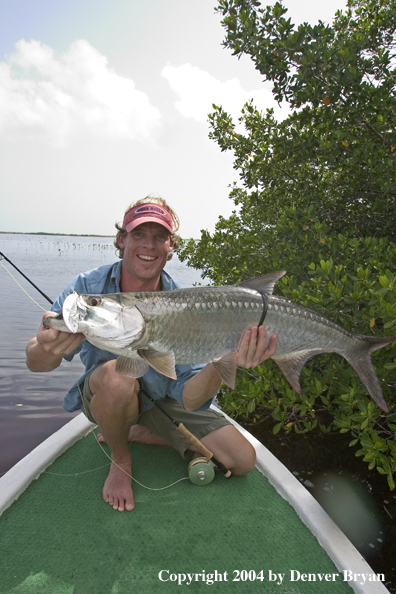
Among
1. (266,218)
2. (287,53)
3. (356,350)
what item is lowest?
(356,350)

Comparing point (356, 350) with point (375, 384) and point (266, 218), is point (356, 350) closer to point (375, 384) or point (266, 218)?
point (375, 384)

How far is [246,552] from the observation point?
2793mm

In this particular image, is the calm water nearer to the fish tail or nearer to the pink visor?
the fish tail

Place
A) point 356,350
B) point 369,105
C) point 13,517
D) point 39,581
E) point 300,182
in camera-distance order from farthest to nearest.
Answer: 1. point 300,182
2. point 369,105
3. point 356,350
4. point 13,517
5. point 39,581

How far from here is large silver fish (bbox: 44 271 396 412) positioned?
2.82 m

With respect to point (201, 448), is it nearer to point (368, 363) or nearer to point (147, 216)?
point (368, 363)

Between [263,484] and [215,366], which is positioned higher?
[215,366]

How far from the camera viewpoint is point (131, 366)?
9.63 feet

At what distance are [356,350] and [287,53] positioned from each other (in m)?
4.36

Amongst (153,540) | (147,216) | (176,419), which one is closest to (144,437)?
(176,419)

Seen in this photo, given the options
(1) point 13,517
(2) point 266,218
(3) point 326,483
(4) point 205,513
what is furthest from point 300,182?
(1) point 13,517

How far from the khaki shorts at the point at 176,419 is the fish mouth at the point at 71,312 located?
130cm

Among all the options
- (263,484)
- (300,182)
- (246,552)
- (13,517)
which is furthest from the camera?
(300,182)

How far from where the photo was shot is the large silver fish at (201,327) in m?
2.82
